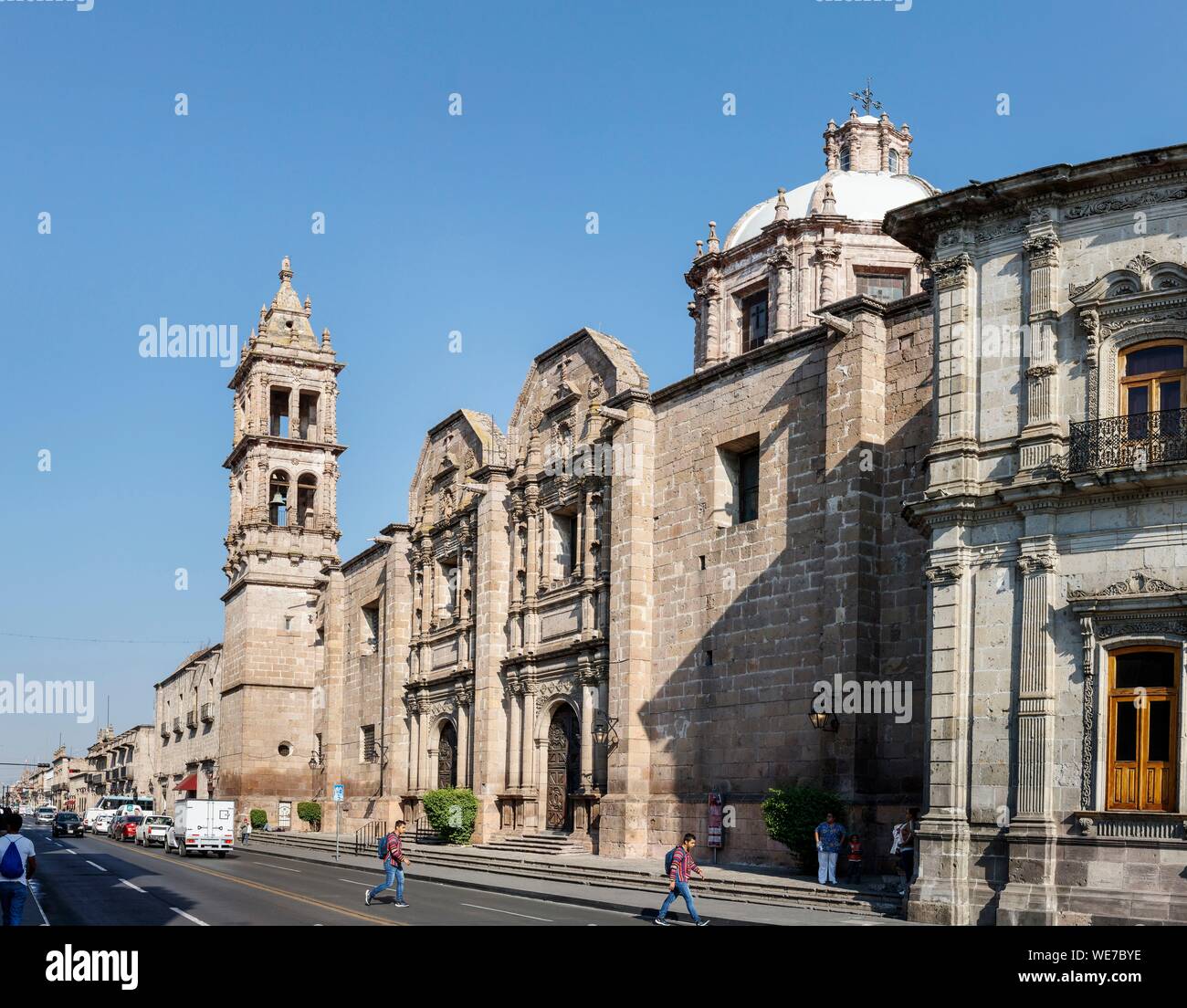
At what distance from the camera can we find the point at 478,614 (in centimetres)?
4119

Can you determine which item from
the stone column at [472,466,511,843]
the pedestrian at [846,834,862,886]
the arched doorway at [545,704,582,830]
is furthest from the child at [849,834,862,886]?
the stone column at [472,466,511,843]

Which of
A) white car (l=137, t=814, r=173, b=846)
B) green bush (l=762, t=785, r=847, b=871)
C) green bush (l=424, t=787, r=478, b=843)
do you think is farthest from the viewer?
white car (l=137, t=814, r=173, b=846)

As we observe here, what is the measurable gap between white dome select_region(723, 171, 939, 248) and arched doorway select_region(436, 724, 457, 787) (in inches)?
770

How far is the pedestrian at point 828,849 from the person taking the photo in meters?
23.8

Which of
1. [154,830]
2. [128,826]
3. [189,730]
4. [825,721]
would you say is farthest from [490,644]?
[189,730]

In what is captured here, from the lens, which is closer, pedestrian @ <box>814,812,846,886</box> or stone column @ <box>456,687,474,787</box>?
pedestrian @ <box>814,812,846,886</box>

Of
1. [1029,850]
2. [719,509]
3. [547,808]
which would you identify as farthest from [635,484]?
[1029,850]

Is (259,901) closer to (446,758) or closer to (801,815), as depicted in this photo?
(801,815)

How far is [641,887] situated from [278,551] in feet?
128

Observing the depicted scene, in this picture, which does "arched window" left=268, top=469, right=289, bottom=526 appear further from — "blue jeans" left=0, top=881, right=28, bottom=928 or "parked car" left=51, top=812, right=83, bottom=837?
"blue jeans" left=0, top=881, right=28, bottom=928

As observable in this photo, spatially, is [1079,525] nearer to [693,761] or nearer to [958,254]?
[958,254]

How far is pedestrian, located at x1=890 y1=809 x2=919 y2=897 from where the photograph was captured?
21689 mm

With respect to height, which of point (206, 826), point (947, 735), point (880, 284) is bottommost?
point (206, 826)

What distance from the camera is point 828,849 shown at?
23.9 m
